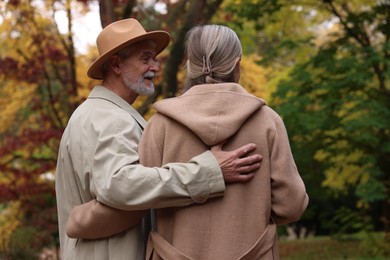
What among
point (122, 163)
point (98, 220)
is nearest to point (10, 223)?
point (98, 220)

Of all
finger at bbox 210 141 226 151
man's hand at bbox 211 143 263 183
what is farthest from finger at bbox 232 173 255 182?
finger at bbox 210 141 226 151

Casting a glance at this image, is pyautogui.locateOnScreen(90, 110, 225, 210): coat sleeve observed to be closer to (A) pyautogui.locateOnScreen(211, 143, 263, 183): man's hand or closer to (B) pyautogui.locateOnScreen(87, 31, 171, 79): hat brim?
(A) pyautogui.locateOnScreen(211, 143, 263, 183): man's hand

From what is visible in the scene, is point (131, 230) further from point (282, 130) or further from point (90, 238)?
point (282, 130)

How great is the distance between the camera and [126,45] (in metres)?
3.35

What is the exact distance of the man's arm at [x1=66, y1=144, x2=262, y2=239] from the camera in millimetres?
2863

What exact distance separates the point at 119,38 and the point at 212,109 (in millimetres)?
708

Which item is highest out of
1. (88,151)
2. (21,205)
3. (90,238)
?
(88,151)

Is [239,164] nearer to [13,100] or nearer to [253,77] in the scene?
[13,100]

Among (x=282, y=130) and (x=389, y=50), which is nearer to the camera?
(x=282, y=130)

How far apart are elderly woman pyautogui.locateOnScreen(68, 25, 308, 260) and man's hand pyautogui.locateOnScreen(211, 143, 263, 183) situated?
0.03m

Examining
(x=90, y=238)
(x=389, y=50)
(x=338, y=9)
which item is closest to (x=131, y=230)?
(x=90, y=238)

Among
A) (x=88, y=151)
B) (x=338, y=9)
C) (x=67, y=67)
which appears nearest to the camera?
(x=88, y=151)

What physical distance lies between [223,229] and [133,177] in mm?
392

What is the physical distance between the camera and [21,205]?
10016 millimetres
